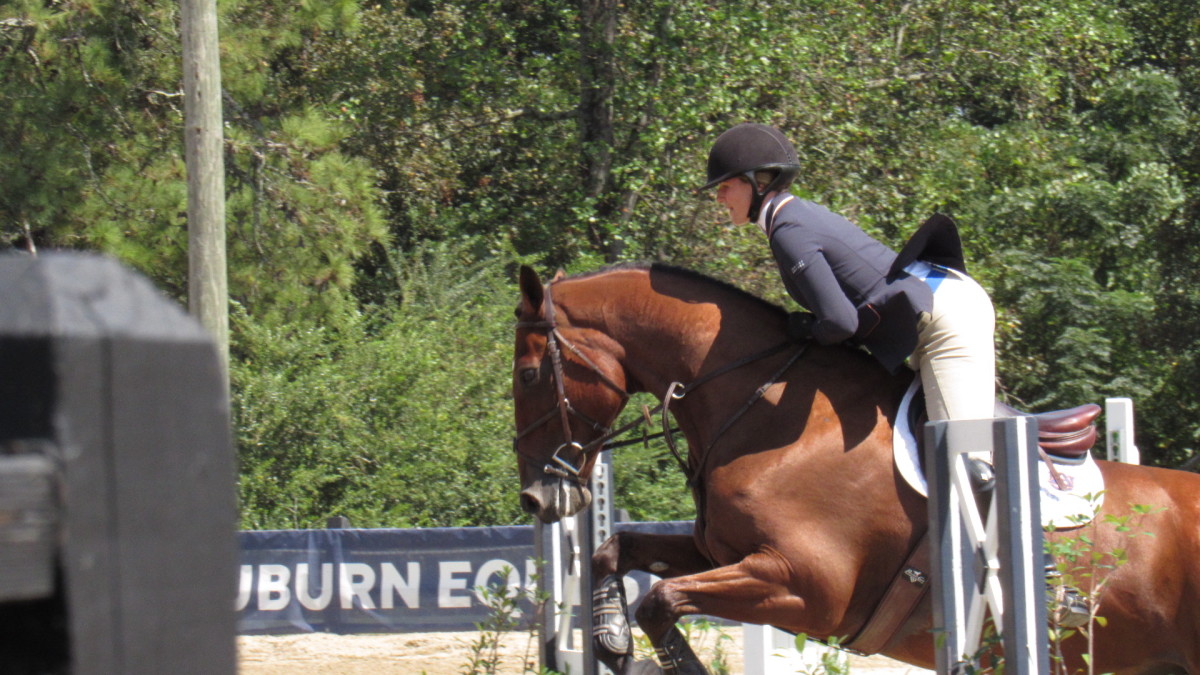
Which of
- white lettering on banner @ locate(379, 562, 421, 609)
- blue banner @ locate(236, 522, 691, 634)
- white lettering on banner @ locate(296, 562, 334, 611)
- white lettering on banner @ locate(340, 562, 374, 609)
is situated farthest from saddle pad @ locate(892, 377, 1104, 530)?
white lettering on banner @ locate(296, 562, 334, 611)

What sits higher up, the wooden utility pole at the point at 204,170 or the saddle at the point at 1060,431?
the wooden utility pole at the point at 204,170

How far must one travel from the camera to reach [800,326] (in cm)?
430

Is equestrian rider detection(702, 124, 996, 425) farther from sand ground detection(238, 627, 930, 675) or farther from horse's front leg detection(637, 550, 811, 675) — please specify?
sand ground detection(238, 627, 930, 675)

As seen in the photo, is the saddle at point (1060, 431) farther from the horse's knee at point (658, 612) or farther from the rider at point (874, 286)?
the horse's knee at point (658, 612)

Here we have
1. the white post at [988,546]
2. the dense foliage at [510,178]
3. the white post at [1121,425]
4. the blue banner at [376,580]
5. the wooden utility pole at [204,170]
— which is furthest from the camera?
the dense foliage at [510,178]

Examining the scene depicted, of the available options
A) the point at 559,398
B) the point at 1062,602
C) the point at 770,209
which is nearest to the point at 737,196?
the point at 770,209

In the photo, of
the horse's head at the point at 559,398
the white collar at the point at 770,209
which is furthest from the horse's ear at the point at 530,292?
the white collar at the point at 770,209

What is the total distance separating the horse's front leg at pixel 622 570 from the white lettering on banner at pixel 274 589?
17.1 ft

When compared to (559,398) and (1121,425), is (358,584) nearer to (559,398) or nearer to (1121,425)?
(559,398)

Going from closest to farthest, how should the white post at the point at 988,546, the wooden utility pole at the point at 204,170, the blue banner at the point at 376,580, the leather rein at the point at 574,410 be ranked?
the white post at the point at 988,546 < the leather rein at the point at 574,410 < the wooden utility pole at the point at 204,170 < the blue banner at the point at 376,580

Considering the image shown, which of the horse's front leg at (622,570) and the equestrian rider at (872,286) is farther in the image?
the horse's front leg at (622,570)

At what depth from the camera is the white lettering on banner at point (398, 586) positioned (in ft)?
30.3

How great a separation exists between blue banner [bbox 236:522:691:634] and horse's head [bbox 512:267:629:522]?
15.4ft

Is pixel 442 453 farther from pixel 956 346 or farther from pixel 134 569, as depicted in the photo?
pixel 134 569
